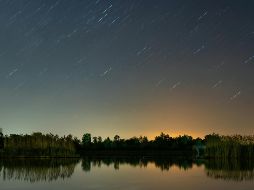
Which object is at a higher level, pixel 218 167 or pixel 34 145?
pixel 34 145

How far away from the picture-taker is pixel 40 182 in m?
21.9

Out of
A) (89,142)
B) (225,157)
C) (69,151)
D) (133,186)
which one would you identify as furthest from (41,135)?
(89,142)

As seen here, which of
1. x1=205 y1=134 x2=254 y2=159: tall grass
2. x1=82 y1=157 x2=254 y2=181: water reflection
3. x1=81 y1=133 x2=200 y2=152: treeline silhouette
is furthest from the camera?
x1=81 y1=133 x2=200 y2=152: treeline silhouette

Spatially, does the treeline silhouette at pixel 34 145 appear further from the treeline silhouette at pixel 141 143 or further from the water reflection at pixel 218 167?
the treeline silhouette at pixel 141 143

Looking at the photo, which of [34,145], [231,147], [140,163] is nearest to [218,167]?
[140,163]

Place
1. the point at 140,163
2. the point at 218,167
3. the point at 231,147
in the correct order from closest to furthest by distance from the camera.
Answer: the point at 218,167
the point at 140,163
the point at 231,147

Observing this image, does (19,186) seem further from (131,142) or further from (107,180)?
(131,142)

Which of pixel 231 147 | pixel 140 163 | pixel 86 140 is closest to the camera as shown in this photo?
pixel 140 163

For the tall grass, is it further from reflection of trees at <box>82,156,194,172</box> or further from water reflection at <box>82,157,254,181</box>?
water reflection at <box>82,157,254,181</box>

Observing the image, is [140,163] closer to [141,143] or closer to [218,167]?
[218,167]

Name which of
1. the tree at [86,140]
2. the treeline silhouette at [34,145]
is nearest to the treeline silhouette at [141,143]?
the tree at [86,140]

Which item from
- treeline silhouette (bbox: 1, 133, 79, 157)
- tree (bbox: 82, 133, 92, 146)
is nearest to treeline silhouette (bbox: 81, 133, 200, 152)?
tree (bbox: 82, 133, 92, 146)

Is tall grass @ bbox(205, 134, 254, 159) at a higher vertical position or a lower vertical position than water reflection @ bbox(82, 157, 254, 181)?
higher

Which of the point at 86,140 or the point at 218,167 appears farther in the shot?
the point at 86,140
